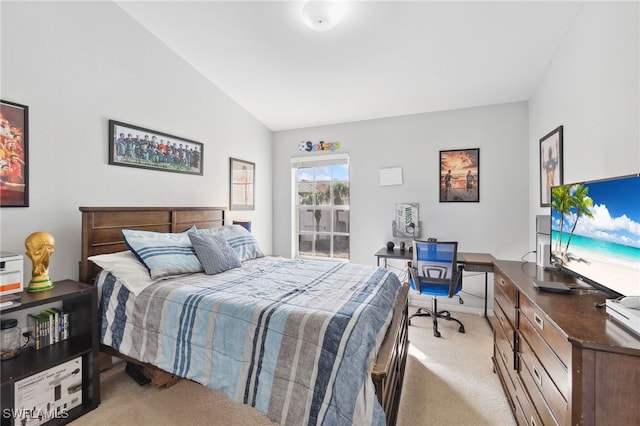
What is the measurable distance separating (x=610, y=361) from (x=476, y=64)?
2580 millimetres

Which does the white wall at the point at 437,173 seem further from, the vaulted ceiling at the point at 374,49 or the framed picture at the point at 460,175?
the vaulted ceiling at the point at 374,49

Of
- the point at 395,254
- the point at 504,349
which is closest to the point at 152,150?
the point at 395,254

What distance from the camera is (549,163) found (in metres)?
2.51

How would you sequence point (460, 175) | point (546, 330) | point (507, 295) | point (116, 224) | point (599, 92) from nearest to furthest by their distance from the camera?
1. point (546, 330)
2. point (599, 92)
3. point (507, 295)
4. point (116, 224)
5. point (460, 175)

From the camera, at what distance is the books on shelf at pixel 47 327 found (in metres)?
1.77

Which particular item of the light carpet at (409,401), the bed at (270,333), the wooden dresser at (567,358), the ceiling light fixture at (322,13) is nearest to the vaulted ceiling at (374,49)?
the ceiling light fixture at (322,13)

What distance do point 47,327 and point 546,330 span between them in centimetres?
282

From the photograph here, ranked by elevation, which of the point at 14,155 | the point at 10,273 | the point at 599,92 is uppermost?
the point at 599,92

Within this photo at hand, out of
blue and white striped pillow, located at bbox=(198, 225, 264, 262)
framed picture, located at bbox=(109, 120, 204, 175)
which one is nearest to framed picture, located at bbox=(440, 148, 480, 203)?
blue and white striped pillow, located at bbox=(198, 225, 264, 262)

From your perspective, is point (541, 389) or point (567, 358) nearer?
point (567, 358)

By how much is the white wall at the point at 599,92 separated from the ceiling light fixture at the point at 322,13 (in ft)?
5.28

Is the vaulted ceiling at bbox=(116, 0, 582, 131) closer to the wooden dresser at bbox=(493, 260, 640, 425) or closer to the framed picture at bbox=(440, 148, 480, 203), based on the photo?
the framed picture at bbox=(440, 148, 480, 203)

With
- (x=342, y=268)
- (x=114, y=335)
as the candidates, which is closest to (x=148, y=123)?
(x=114, y=335)

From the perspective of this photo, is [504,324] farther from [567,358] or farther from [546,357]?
[567,358]
